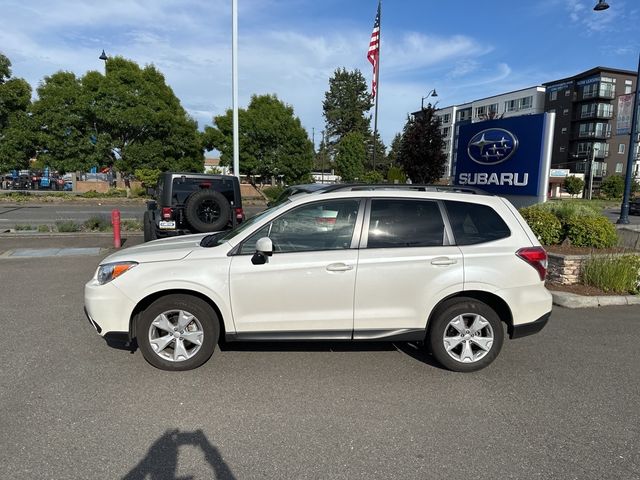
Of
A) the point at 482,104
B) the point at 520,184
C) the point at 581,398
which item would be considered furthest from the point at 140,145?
the point at 482,104

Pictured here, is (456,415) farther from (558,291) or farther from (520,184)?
(520,184)

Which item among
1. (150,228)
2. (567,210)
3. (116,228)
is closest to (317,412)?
(567,210)

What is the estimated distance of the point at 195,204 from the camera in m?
8.49

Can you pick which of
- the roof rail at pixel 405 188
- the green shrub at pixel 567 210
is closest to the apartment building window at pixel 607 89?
the green shrub at pixel 567 210

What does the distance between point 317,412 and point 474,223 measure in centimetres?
226

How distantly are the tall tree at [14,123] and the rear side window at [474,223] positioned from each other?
Result: 29.6 metres

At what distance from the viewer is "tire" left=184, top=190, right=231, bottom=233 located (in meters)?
8.45

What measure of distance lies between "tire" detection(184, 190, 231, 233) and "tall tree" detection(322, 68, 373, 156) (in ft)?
206

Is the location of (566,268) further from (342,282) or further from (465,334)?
(342,282)

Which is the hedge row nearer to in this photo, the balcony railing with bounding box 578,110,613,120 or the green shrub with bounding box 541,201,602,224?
the green shrub with bounding box 541,201,602,224

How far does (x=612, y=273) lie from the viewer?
6.73 meters

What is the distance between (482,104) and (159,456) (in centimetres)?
9010

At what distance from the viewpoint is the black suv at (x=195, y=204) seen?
28.0ft

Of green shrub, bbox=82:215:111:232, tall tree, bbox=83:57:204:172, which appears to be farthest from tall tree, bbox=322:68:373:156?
green shrub, bbox=82:215:111:232
